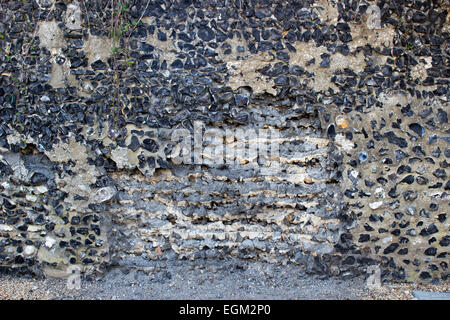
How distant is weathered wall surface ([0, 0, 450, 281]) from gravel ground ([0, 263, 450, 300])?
0.39 feet

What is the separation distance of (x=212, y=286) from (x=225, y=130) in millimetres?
1410

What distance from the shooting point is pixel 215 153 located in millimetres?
3828

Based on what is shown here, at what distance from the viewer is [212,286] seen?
3828 mm

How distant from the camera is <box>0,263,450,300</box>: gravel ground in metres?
3.73

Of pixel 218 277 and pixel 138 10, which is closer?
pixel 138 10

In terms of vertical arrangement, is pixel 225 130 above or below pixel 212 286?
above

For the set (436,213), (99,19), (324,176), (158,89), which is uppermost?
(99,19)

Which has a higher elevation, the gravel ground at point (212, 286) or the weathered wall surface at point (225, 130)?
the weathered wall surface at point (225, 130)

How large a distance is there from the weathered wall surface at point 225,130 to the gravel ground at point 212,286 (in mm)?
120

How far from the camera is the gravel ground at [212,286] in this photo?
3.73 metres

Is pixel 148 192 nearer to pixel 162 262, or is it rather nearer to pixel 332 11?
pixel 162 262

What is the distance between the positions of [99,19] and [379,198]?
2.91m

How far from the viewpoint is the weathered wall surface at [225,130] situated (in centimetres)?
367

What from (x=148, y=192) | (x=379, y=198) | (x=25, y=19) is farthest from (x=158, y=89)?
(x=379, y=198)
